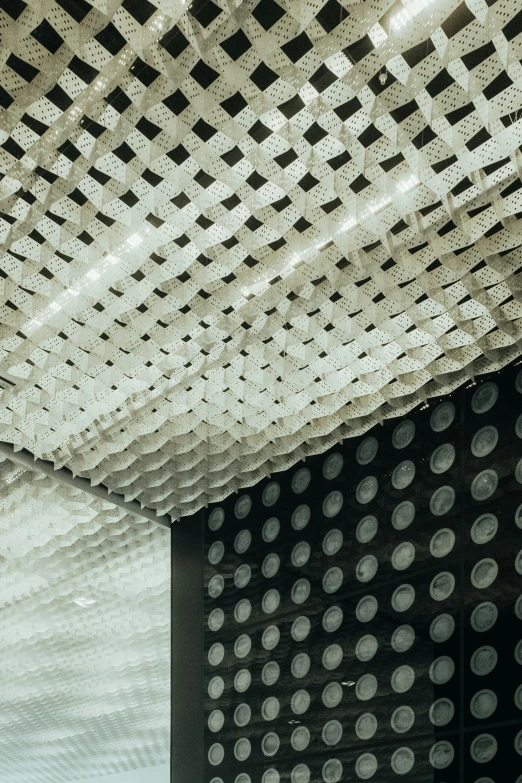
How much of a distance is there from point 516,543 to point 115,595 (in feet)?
12.4

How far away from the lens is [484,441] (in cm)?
543

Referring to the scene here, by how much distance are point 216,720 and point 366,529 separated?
1.93m

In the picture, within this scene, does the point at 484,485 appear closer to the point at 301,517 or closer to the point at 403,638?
the point at 403,638

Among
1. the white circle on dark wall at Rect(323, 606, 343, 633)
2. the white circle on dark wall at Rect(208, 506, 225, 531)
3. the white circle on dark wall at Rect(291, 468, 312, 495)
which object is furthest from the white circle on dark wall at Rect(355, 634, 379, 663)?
the white circle on dark wall at Rect(208, 506, 225, 531)

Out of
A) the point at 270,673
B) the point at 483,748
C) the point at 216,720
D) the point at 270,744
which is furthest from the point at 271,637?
the point at 483,748

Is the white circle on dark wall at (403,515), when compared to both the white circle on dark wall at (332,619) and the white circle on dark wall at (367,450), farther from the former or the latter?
the white circle on dark wall at (332,619)

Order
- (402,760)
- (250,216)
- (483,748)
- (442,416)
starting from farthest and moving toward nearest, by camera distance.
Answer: (442,416) < (402,760) < (483,748) < (250,216)

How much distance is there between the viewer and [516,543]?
16.8 ft

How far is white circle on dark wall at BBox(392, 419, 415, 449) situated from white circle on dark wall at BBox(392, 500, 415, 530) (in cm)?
37

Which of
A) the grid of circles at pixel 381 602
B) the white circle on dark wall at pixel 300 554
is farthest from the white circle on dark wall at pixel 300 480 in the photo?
the white circle on dark wall at pixel 300 554

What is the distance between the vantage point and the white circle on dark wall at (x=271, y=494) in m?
6.71

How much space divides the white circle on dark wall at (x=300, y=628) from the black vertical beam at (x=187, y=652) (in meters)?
1.06

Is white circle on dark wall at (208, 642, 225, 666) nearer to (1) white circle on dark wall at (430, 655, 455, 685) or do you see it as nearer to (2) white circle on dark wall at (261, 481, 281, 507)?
(2) white circle on dark wall at (261, 481, 281, 507)

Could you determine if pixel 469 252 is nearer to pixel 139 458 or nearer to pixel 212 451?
pixel 212 451
